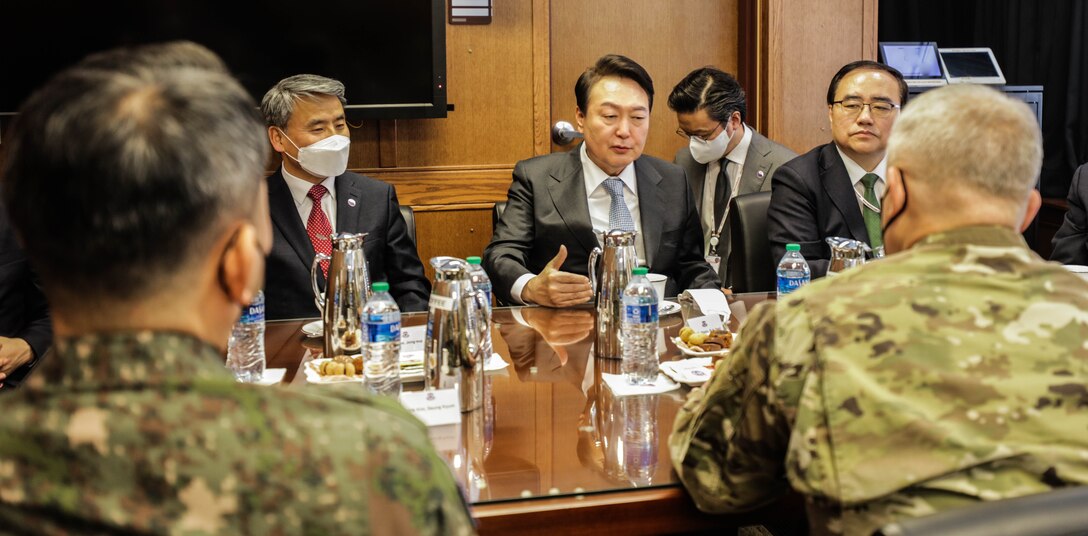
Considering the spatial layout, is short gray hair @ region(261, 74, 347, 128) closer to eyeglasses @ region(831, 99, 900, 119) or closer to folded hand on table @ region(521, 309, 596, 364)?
folded hand on table @ region(521, 309, 596, 364)

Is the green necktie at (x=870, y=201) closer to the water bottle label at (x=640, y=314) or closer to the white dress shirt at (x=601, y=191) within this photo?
the white dress shirt at (x=601, y=191)

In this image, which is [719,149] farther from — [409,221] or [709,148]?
[409,221]

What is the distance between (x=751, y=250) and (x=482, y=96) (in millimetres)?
1926

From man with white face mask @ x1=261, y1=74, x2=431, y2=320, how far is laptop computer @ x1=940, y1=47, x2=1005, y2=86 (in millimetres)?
3729

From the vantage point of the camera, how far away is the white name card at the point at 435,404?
1.58 meters

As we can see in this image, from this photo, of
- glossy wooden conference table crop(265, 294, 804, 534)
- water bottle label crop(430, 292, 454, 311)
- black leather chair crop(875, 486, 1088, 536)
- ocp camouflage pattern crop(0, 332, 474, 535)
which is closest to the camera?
ocp camouflage pattern crop(0, 332, 474, 535)

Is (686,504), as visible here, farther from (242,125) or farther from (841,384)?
(242,125)

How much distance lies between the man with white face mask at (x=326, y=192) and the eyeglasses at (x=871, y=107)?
1.51 meters

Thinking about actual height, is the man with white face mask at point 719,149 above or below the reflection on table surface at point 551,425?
above

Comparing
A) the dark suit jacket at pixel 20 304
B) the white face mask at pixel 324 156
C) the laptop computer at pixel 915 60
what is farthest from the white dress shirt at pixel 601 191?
the laptop computer at pixel 915 60

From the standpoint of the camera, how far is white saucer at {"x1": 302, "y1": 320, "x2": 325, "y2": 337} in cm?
236

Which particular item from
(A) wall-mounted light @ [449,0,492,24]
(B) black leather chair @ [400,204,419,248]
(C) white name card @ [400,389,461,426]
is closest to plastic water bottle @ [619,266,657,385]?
(C) white name card @ [400,389,461,426]

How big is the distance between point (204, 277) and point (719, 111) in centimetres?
358

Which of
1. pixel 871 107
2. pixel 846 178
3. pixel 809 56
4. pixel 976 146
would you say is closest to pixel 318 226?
pixel 846 178
